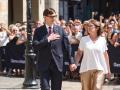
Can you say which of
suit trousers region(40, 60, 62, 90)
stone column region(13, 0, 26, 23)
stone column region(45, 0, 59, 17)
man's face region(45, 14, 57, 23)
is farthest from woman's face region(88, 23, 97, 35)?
stone column region(45, 0, 59, 17)

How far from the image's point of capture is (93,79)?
1045cm

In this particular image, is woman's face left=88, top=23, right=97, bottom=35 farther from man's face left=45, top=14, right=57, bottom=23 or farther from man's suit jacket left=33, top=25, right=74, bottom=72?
man's face left=45, top=14, right=57, bottom=23

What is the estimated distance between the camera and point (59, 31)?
10.5 metres

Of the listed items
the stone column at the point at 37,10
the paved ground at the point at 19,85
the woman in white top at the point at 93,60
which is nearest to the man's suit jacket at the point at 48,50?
the woman in white top at the point at 93,60

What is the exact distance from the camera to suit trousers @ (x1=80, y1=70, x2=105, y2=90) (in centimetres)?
1035

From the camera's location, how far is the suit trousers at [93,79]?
10352mm

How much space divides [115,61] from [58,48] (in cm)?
653

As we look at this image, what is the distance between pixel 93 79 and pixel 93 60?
0.36m

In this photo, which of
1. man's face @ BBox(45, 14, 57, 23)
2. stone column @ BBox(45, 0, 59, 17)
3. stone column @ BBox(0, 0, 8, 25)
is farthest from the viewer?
stone column @ BBox(45, 0, 59, 17)

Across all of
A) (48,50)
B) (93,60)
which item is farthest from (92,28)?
(48,50)

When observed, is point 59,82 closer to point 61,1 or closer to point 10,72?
point 10,72

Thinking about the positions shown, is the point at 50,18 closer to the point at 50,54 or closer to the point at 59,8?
the point at 50,54

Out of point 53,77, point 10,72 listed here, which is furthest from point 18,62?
point 53,77

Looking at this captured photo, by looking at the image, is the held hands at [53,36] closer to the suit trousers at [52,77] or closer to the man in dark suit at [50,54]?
the man in dark suit at [50,54]
